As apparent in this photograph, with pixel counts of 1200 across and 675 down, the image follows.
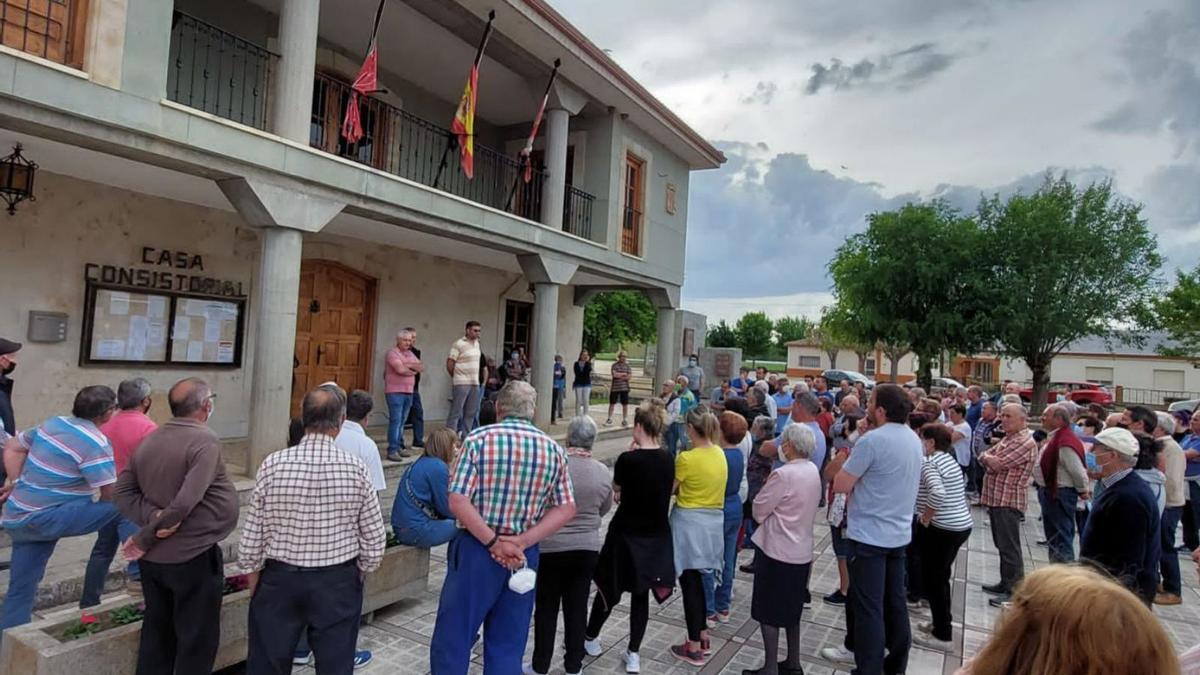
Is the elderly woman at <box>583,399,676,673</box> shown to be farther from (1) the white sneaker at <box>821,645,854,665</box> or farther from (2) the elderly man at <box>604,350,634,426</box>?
(2) the elderly man at <box>604,350,634,426</box>

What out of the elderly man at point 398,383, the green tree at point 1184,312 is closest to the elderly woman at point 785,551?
the elderly man at point 398,383

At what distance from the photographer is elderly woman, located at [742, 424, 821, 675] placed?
3781 millimetres

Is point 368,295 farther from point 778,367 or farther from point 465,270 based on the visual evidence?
point 778,367

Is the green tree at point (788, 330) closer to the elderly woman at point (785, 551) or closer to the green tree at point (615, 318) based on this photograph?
the green tree at point (615, 318)

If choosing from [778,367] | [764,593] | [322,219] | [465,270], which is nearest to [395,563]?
[764,593]

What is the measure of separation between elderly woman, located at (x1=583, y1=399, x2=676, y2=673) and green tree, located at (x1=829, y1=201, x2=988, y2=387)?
2175cm

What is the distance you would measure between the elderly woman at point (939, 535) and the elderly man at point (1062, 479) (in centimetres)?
175

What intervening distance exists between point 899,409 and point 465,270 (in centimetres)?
960

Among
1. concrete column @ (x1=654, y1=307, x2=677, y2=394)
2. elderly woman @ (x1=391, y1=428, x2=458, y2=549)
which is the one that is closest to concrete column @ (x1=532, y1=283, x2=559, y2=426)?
concrete column @ (x1=654, y1=307, x2=677, y2=394)

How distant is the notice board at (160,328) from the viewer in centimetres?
703

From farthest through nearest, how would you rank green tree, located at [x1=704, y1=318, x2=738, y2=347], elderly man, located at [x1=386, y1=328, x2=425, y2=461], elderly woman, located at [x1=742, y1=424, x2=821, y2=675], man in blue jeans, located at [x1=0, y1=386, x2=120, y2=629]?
1. green tree, located at [x1=704, y1=318, x2=738, y2=347]
2. elderly man, located at [x1=386, y1=328, x2=425, y2=461]
3. elderly woman, located at [x1=742, y1=424, x2=821, y2=675]
4. man in blue jeans, located at [x1=0, y1=386, x2=120, y2=629]

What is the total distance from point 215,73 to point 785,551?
28.1 feet

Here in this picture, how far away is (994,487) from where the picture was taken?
5387 millimetres

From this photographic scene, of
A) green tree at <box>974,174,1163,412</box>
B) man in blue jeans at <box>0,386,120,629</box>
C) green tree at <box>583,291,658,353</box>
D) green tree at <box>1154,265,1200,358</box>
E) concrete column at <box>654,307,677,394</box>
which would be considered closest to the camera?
man in blue jeans at <box>0,386,120,629</box>
